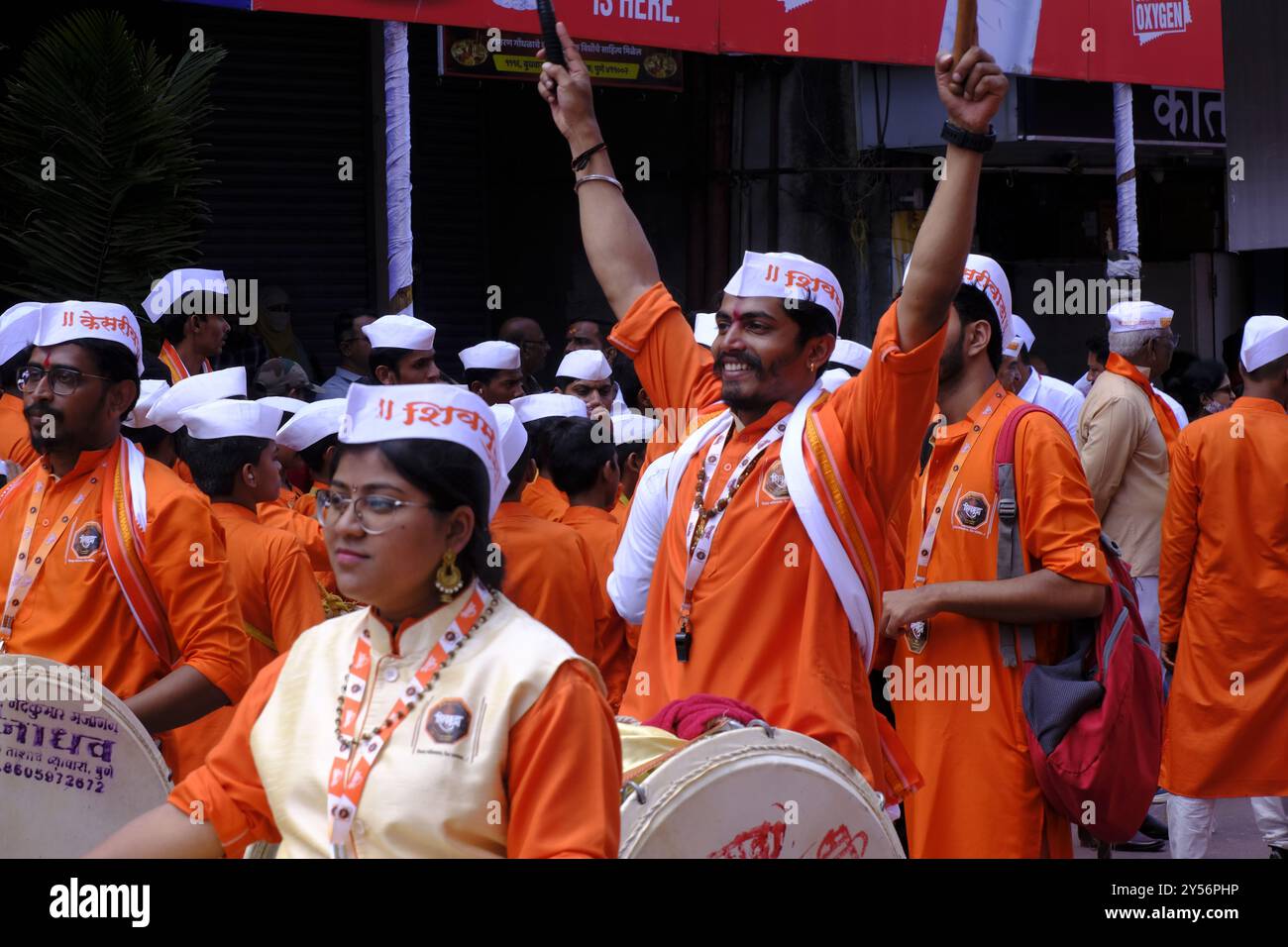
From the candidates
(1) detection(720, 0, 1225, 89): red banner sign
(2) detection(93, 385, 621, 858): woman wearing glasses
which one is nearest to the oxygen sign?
(1) detection(720, 0, 1225, 89): red banner sign

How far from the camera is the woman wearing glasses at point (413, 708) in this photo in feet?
9.36

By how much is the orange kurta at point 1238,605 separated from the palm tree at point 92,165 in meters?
5.30

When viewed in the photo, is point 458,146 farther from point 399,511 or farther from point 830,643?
point 399,511

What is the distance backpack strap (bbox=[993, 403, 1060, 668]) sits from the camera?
4977 mm

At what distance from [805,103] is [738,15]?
134 inches

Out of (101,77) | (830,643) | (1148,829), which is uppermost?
(101,77)

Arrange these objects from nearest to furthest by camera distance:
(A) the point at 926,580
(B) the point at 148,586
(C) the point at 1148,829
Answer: (B) the point at 148,586
(A) the point at 926,580
(C) the point at 1148,829

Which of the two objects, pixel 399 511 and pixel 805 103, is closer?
pixel 399 511

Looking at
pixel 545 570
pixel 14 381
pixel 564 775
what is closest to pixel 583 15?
pixel 14 381

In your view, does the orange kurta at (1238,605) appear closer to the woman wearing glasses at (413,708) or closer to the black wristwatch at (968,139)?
the black wristwatch at (968,139)

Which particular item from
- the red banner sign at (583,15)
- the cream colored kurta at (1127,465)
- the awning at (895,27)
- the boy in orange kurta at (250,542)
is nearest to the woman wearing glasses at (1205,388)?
the awning at (895,27)
